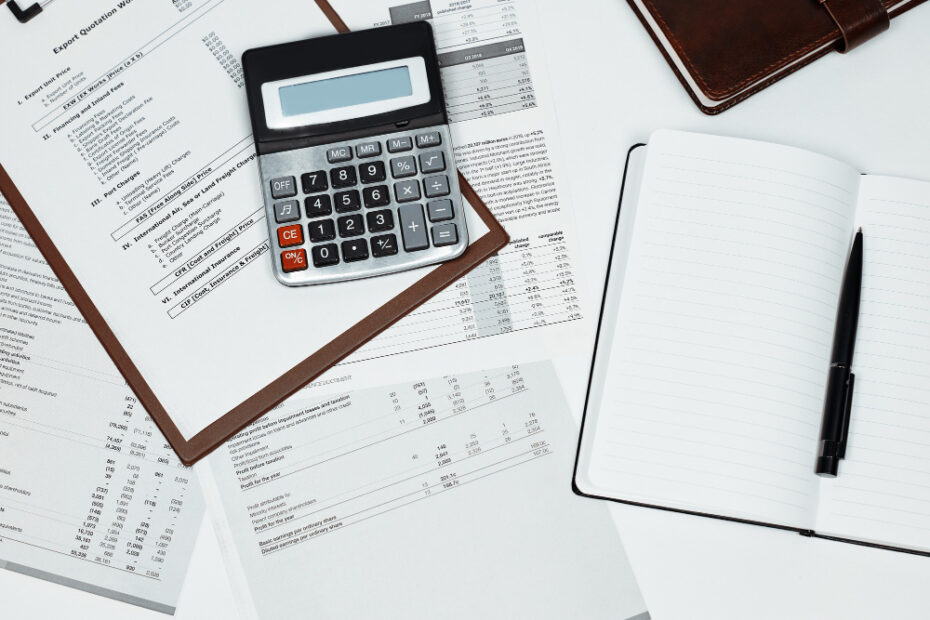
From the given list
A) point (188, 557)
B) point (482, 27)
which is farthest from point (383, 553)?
point (482, 27)

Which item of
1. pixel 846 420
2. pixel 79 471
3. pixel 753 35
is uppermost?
pixel 753 35

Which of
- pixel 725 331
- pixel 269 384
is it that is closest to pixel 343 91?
pixel 269 384

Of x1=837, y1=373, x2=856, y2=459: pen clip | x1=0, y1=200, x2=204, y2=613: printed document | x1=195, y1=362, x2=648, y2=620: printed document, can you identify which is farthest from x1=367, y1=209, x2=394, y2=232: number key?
x1=837, y1=373, x2=856, y2=459: pen clip

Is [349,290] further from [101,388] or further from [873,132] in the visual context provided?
[873,132]

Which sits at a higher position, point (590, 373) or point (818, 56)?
point (818, 56)

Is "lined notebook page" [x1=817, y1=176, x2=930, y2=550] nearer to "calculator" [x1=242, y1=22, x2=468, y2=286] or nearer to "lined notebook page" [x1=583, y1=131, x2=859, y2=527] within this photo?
"lined notebook page" [x1=583, y1=131, x2=859, y2=527]

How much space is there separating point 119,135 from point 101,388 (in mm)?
183

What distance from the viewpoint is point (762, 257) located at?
0.55 m

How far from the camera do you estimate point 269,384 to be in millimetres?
545

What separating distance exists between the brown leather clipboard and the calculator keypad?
2cm

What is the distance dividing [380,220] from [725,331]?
0.81 ft

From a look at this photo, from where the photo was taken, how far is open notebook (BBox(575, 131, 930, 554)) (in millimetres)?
530

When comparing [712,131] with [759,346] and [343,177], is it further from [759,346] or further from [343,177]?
[343,177]

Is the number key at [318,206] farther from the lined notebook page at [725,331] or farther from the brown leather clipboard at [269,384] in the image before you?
the lined notebook page at [725,331]
